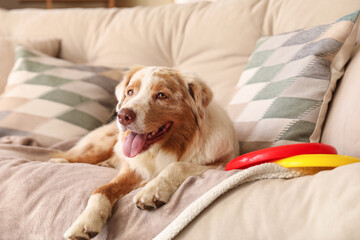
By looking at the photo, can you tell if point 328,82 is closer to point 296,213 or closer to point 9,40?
point 296,213

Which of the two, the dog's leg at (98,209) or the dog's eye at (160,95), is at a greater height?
the dog's eye at (160,95)

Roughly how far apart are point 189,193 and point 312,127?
0.73 m

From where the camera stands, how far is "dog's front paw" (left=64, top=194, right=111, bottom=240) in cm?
102

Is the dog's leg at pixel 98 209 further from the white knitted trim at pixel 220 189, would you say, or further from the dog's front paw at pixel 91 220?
the white knitted trim at pixel 220 189

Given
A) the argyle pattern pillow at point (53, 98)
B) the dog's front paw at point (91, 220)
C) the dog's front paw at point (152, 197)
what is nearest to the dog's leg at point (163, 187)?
the dog's front paw at point (152, 197)

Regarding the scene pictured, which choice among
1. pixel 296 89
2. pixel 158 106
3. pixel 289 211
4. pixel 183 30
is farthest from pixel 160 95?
pixel 183 30

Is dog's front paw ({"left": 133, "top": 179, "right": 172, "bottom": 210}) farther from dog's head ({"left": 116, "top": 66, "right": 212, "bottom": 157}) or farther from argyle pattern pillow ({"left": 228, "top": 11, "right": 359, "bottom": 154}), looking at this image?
argyle pattern pillow ({"left": 228, "top": 11, "right": 359, "bottom": 154})

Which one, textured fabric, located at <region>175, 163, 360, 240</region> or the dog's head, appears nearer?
textured fabric, located at <region>175, 163, 360, 240</region>

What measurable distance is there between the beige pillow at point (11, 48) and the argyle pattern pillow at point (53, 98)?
0.16 metres

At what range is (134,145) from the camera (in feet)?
4.48

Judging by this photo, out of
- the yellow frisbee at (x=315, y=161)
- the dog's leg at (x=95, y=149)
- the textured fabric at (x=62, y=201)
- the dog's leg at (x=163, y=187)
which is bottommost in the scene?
the dog's leg at (x=95, y=149)

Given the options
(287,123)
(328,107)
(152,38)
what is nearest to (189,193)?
(287,123)

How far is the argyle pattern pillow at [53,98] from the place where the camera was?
2.14 metres

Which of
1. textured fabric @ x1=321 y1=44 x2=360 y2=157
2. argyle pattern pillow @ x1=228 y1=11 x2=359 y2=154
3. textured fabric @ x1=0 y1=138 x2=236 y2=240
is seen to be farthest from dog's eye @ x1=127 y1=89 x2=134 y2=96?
textured fabric @ x1=321 y1=44 x2=360 y2=157
